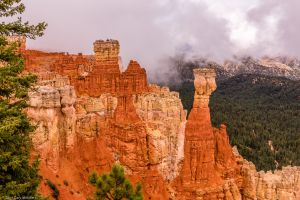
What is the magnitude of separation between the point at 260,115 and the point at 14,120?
119155 millimetres

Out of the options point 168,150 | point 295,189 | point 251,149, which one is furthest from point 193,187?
point 251,149

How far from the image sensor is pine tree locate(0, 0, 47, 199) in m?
16.5

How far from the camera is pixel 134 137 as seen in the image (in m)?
39.2

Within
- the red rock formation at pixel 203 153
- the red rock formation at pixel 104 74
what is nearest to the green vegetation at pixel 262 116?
the red rock formation at pixel 203 153

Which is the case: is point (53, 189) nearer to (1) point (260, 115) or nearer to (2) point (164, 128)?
(2) point (164, 128)

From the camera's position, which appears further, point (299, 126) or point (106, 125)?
point (299, 126)

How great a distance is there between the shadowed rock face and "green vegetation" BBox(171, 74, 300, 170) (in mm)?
40414

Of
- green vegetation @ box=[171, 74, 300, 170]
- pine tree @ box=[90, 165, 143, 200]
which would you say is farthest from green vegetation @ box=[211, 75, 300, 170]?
pine tree @ box=[90, 165, 143, 200]

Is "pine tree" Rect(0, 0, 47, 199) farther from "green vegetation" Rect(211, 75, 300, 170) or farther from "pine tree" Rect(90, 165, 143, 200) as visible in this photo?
"green vegetation" Rect(211, 75, 300, 170)

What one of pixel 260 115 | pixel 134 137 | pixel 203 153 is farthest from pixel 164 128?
pixel 260 115

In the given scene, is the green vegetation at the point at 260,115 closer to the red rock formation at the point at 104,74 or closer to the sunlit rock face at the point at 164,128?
the sunlit rock face at the point at 164,128

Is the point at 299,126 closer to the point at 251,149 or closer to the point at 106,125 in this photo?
the point at 251,149

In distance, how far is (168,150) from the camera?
41188mm

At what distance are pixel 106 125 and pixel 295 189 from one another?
19.2 metres
